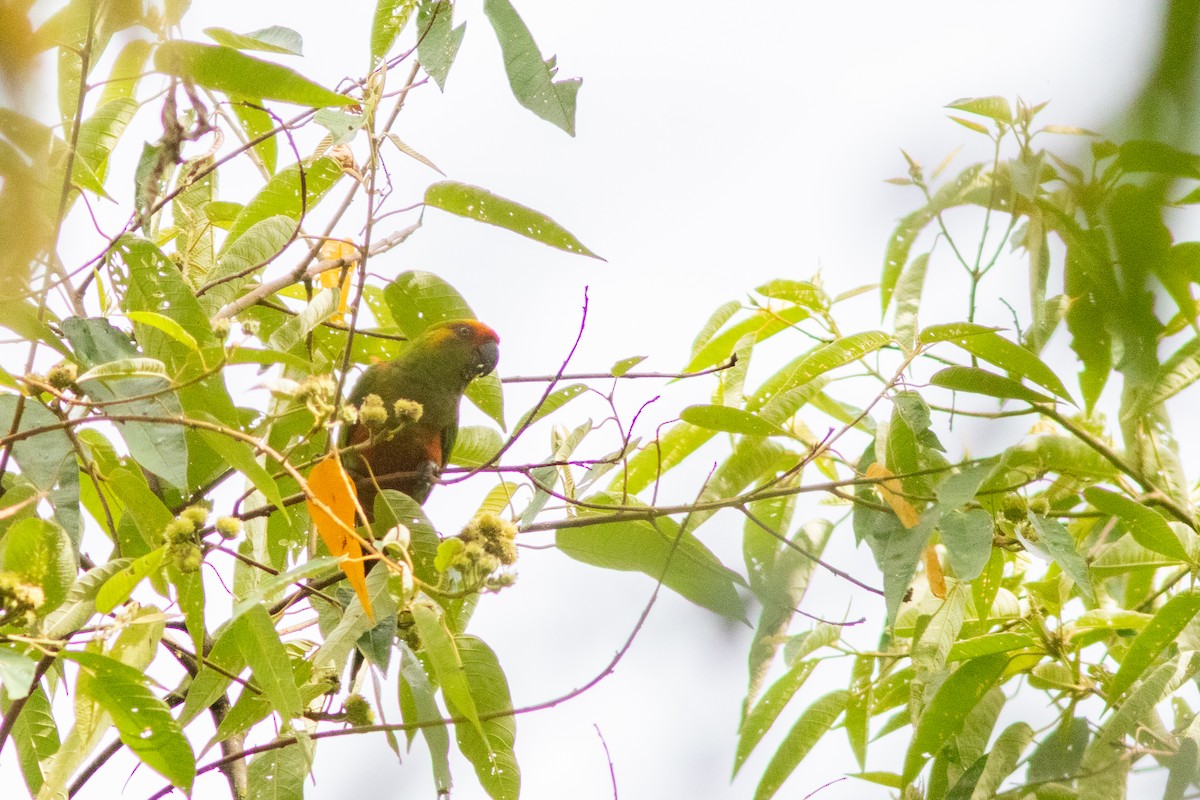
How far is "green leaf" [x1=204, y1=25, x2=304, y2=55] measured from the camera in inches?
Result: 73.7

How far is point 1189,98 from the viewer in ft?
1.24

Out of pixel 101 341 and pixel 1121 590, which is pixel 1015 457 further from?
pixel 101 341

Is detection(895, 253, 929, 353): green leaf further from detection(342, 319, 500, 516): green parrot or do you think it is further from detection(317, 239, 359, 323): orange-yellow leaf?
detection(342, 319, 500, 516): green parrot

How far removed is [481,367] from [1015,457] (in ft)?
6.03

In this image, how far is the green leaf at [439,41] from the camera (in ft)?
5.77

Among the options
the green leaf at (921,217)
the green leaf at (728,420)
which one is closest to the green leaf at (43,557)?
the green leaf at (728,420)

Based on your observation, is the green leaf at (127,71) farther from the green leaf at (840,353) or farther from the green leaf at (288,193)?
the green leaf at (840,353)

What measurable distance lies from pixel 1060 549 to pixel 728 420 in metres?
0.62

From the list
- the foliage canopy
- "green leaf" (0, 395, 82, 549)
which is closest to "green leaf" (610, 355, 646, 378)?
the foliage canopy

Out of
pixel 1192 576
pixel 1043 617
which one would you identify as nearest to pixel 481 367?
pixel 1043 617

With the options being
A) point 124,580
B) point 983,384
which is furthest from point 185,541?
point 983,384

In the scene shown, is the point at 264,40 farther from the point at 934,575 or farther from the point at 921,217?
the point at 934,575

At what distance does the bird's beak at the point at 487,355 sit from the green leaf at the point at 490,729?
1.52m

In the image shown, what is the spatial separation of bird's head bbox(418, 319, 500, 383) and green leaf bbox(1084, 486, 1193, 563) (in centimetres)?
187
